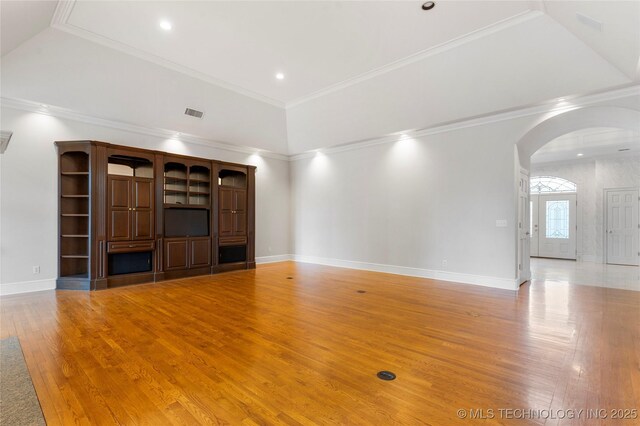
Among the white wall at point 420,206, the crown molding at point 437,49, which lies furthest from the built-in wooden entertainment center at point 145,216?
the crown molding at point 437,49

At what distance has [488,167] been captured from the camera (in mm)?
5555

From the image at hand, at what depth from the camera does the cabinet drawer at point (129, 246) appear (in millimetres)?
5477

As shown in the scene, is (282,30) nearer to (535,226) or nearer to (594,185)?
(594,185)

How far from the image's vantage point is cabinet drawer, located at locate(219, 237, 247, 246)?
7079mm

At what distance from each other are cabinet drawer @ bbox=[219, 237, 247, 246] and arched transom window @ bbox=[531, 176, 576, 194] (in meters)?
9.72

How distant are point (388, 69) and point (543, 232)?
333 inches

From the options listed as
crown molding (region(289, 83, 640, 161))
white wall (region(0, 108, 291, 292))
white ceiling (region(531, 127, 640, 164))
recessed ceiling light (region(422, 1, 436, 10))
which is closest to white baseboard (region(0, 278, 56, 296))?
white wall (region(0, 108, 291, 292))

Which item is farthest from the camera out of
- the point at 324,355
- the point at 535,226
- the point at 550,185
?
the point at 535,226

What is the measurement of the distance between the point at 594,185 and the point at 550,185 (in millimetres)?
1146

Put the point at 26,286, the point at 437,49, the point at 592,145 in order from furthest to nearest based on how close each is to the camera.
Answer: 1. the point at 592,145
2. the point at 26,286
3. the point at 437,49

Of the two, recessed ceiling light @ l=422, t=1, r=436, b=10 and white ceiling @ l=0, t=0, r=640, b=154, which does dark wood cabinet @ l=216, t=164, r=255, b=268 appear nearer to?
white ceiling @ l=0, t=0, r=640, b=154

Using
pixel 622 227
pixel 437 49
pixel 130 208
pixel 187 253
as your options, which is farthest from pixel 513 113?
pixel 130 208

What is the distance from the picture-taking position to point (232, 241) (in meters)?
7.28

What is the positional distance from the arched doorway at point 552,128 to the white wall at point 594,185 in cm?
433
